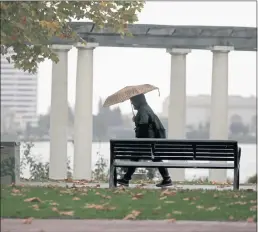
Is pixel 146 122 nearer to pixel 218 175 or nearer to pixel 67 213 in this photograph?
pixel 67 213

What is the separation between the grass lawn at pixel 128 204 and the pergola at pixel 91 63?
9.43 metres

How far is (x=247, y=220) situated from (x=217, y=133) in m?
12.7

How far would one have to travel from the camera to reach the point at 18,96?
12.7m

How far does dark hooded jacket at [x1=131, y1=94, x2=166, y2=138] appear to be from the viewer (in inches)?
517

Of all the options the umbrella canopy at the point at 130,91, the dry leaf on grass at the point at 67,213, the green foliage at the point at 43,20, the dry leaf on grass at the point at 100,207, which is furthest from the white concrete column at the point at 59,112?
the dry leaf on grass at the point at 67,213

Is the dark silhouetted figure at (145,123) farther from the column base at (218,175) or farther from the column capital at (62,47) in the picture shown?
the column base at (218,175)

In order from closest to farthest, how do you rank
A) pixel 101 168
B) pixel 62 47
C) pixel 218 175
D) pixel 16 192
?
pixel 16 192
pixel 101 168
pixel 62 47
pixel 218 175

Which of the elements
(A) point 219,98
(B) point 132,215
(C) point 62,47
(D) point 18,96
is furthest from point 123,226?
(A) point 219,98

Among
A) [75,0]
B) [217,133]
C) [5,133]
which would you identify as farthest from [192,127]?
[5,133]

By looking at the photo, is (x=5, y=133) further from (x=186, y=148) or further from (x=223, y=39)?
(x=223, y=39)

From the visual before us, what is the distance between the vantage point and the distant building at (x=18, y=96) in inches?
476

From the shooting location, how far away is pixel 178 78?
72.9 ft

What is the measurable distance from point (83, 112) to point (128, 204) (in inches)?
434

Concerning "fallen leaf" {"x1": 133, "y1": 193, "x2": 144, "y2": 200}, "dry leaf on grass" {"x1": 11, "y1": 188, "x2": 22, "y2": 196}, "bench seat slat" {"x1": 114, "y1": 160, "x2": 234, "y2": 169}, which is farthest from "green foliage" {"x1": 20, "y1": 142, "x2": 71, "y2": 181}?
"fallen leaf" {"x1": 133, "y1": 193, "x2": 144, "y2": 200}
